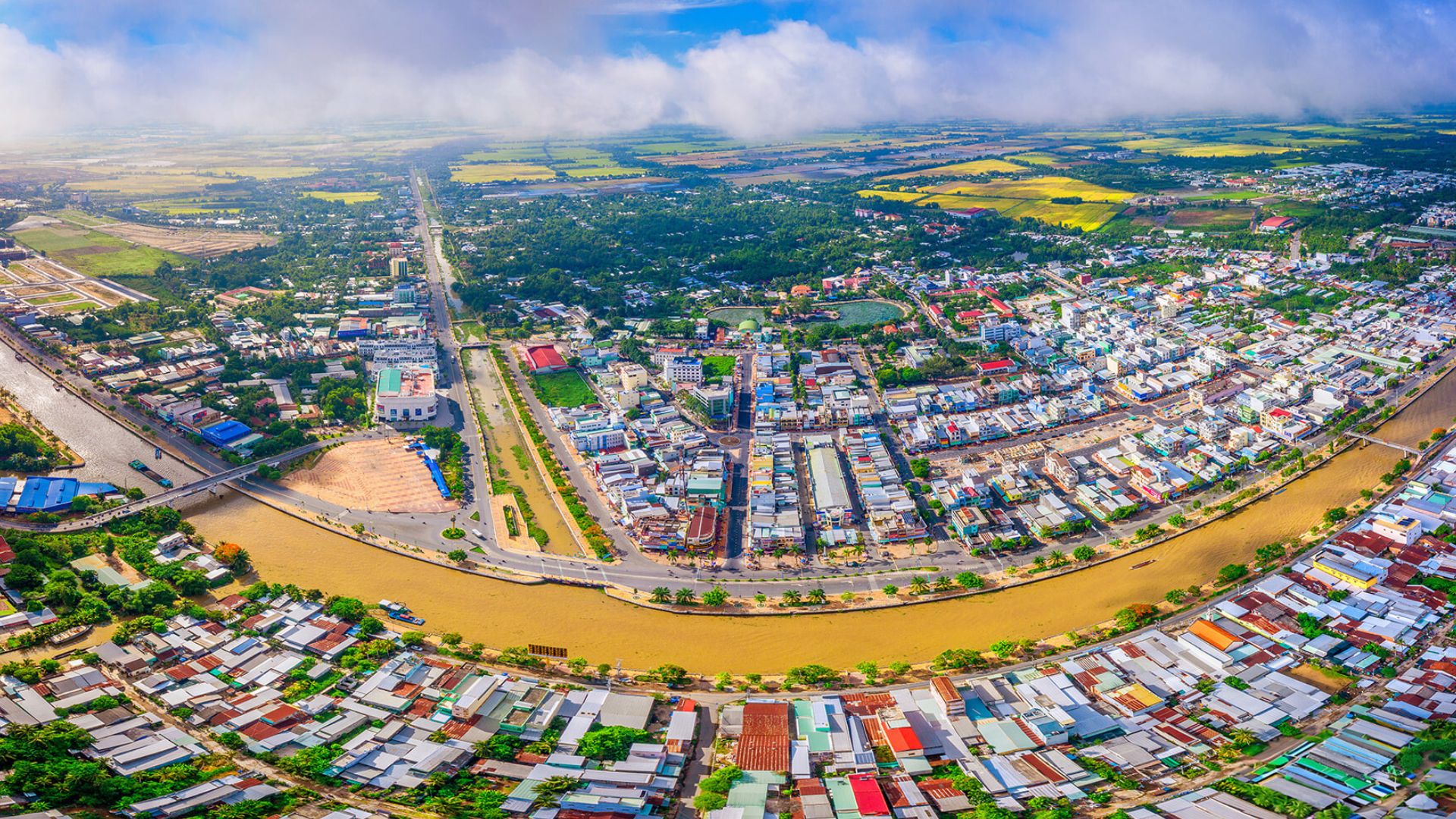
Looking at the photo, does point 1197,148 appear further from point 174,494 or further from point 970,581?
point 174,494

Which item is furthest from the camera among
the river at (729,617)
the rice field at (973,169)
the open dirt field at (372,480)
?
the rice field at (973,169)

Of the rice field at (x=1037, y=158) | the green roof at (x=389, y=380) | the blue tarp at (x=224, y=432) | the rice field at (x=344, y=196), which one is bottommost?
the blue tarp at (x=224, y=432)

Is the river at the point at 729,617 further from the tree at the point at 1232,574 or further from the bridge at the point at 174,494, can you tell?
the bridge at the point at 174,494

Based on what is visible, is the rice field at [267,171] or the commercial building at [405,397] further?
the rice field at [267,171]

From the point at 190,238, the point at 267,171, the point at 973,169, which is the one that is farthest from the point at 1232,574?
the point at 267,171

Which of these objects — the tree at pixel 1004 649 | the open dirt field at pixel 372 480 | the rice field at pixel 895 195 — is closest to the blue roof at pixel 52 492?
the open dirt field at pixel 372 480

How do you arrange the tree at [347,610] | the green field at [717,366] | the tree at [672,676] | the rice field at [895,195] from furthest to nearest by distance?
the rice field at [895,195] → the green field at [717,366] → the tree at [347,610] → the tree at [672,676]

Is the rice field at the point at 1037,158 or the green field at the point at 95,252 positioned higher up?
the rice field at the point at 1037,158

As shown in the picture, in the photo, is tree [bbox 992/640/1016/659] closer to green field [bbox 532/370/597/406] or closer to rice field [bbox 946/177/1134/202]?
green field [bbox 532/370/597/406]
